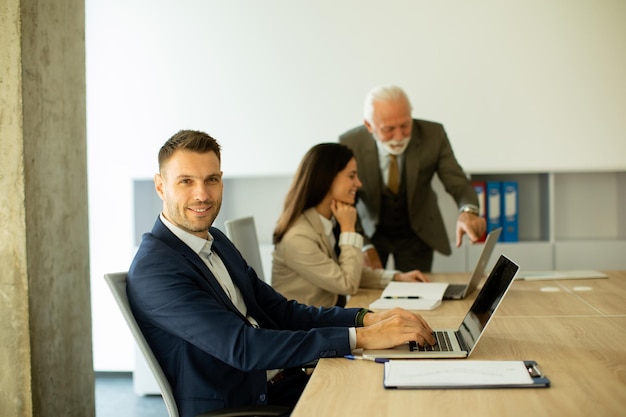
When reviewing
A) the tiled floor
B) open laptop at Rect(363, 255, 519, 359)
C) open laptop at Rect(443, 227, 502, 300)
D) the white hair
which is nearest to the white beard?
the white hair

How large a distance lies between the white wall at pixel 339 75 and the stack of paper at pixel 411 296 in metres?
1.99

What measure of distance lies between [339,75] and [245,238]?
6.96 ft

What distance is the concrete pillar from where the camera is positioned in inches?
96.2

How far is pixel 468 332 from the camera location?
6.86ft

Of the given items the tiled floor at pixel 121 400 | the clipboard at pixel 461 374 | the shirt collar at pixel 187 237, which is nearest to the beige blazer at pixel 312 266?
the shirt collar at pixel 187 237

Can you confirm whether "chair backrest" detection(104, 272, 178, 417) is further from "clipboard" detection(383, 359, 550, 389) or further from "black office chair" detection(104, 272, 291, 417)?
"clipboard" detection(383, 359, 550, 389)

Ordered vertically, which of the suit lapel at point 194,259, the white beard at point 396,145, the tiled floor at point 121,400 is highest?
the white beard at point 396,145

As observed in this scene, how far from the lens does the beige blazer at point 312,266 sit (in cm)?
310

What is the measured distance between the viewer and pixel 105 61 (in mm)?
5105

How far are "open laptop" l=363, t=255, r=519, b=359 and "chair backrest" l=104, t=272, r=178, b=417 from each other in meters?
0.48

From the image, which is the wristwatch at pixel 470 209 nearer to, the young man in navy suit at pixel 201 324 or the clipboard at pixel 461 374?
the young man in navy suit at pixel 201 324

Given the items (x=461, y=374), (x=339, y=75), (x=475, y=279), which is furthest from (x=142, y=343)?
(x=339, y=75)

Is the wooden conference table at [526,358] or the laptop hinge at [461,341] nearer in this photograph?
the wooden conference table at [526,358]

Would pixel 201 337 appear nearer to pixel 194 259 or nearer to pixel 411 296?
pixel 194 259
